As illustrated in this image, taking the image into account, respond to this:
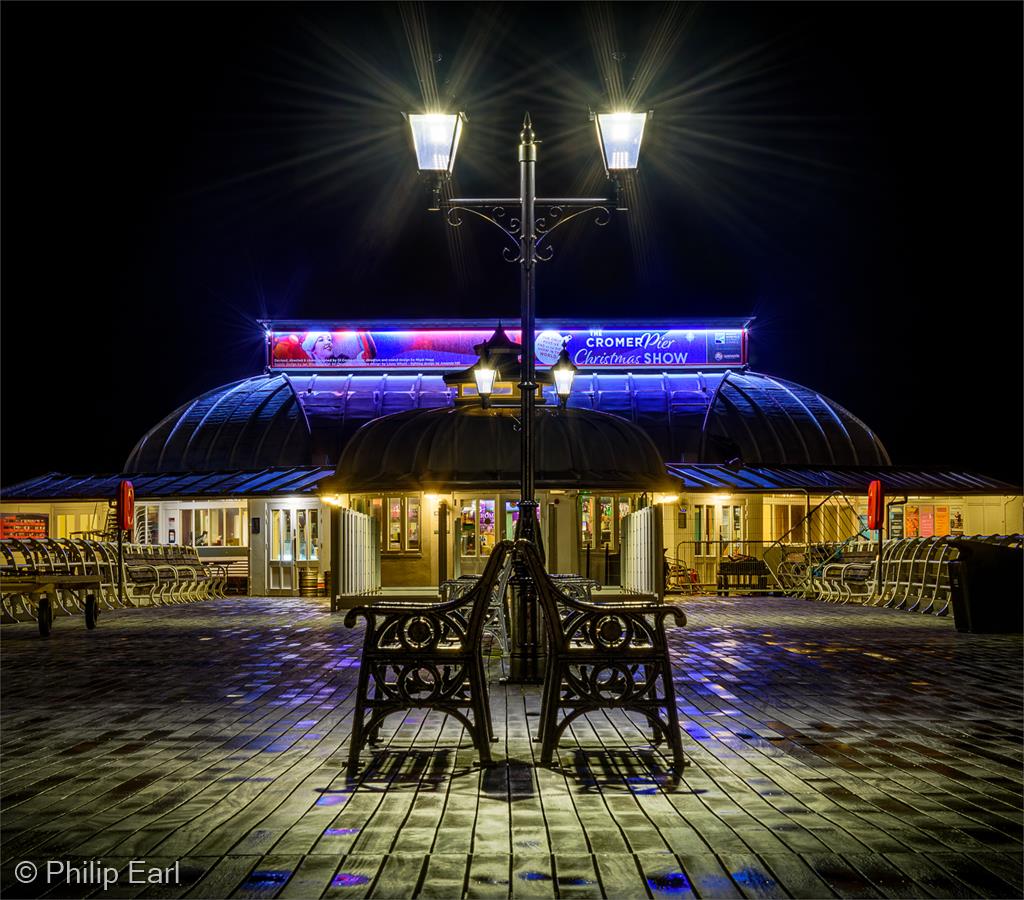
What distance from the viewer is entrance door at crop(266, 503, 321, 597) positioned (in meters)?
25.0

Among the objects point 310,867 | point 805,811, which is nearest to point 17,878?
point 310,867

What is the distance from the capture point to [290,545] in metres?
25.6

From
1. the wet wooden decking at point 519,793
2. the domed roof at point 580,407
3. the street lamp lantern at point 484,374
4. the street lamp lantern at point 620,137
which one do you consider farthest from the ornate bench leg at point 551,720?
the domed roof at point 580,407

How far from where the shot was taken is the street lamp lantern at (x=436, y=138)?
9.73 m

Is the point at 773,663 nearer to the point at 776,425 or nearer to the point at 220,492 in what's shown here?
the point at 220,492

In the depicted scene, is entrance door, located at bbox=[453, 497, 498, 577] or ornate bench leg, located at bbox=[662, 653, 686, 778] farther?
entrance door, located at bbox=[453, 497, 498, 577]

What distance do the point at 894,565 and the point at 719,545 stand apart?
734cm

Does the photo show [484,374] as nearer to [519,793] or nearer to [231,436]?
[519,793]

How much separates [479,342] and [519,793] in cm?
3020

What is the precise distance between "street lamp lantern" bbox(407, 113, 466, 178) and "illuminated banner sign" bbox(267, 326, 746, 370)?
24234 millimetres

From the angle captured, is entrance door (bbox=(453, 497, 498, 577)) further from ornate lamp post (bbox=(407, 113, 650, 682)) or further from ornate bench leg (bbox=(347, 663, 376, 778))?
ornate bench leg (bbox=(347, 663, 376, 778))

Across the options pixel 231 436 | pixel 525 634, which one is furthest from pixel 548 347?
pixel 525 634

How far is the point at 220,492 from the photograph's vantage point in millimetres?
26188
